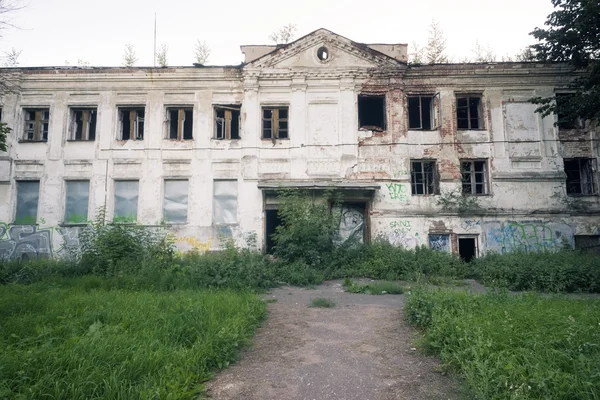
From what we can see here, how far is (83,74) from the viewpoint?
47.0ft

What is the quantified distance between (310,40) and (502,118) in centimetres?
853

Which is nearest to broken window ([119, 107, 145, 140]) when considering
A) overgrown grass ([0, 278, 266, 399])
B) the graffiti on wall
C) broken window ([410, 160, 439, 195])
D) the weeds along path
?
overgrown grass ([0, 278, 266, 399])

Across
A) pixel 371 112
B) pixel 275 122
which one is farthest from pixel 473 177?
pixel 275 122

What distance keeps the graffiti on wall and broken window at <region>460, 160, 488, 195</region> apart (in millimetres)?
1484

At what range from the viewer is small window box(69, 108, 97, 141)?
14.5m

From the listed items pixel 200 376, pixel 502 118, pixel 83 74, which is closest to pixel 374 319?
pixel 200 376

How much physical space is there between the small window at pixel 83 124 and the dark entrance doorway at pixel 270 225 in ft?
26.8

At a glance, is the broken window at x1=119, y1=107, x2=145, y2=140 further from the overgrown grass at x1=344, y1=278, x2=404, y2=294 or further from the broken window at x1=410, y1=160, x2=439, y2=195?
the broken window at x1=410, y1=160, x2=439, y2=195

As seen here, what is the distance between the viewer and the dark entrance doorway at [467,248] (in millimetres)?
13582

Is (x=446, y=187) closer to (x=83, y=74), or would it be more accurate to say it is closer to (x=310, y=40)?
(x=310, y=40)

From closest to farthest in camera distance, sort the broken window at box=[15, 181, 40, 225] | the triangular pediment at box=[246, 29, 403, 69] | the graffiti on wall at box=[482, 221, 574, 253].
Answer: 1. the graffiti on wall at box=[482, 221, 574, 253]
2. the broken window at box=[15, 181, 40, 225]
3. the triangular pediment at box=[246, 29, 403, 69]

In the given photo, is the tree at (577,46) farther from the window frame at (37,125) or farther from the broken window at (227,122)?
the window frame at (37,125)

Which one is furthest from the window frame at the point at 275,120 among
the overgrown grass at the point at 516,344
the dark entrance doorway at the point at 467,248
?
the overgrown grass at the point at 516,344

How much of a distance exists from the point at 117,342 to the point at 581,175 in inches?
673
